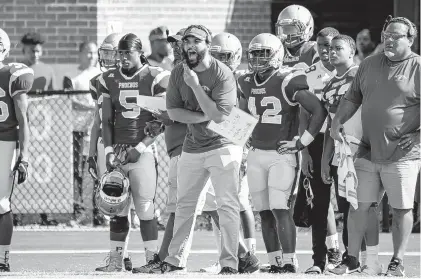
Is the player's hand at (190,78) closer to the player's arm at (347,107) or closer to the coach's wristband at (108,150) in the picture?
the player's arm at (347,107)

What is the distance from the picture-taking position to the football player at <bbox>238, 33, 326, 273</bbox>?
32.7ft

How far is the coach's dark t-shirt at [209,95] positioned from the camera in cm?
945

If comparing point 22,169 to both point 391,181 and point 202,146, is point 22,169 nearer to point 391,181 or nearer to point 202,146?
point 202,146

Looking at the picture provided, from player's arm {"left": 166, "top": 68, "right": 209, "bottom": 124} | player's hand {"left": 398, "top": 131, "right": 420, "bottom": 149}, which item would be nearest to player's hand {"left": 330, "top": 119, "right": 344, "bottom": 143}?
player's hand {"left": 398, "top": 131, "right": 420, "bottom": 149}

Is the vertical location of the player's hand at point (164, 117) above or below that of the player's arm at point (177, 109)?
below

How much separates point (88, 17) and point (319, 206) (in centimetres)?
705

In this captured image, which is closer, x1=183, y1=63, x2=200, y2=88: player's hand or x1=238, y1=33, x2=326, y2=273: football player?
x1=183, y1=63, x2=200, y2=88: player's hand

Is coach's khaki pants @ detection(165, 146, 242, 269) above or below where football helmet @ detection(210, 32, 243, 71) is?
below

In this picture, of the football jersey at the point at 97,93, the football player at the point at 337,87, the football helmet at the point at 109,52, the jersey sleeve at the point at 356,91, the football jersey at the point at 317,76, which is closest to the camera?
the jersey sleeve at the point at 356,91

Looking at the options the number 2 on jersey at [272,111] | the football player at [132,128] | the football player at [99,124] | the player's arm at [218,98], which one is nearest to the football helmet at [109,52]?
the football player at [99,124]

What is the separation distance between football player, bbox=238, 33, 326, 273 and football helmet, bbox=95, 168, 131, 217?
3.62ft

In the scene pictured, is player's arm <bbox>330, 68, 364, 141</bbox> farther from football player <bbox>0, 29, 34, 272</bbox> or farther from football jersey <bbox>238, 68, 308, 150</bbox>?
football player <bbox>0, 29, 34, 272</bbox>

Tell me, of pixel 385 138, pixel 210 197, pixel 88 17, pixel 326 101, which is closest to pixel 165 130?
pixel 210 197

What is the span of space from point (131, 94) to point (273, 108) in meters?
1.34
